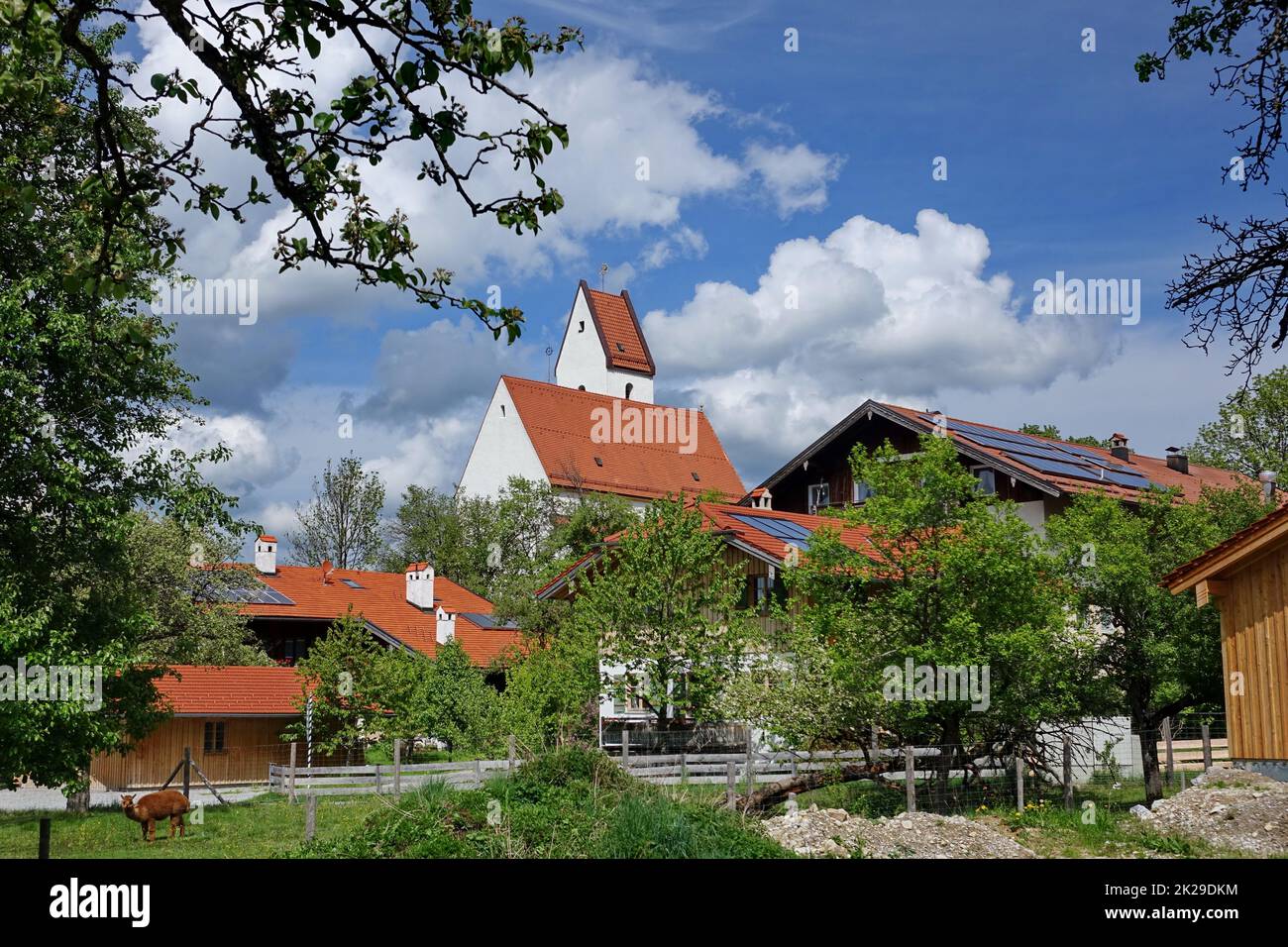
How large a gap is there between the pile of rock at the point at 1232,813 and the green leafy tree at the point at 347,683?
21616 mm

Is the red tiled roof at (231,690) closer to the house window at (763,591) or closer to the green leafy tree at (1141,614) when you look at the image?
the house window at (763,591)

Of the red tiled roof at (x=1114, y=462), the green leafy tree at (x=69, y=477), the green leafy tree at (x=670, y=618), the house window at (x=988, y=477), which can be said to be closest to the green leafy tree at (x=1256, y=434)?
the red tiled roof at (x=1114, y=462)

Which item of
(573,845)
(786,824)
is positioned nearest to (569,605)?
(786,824)

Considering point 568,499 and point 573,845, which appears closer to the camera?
point 573,845

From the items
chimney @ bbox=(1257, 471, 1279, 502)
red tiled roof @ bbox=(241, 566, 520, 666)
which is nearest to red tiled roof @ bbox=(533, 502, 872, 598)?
chimney @ bbox=(1257, 471, 1279, 502)

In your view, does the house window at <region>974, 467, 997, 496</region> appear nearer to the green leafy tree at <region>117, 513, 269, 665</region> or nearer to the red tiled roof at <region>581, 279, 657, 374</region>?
the green leafy tree at <region>117, 513, 269, 665</region>

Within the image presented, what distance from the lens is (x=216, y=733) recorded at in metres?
36.8

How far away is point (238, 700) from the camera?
3653 cm

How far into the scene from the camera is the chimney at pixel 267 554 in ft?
175
